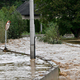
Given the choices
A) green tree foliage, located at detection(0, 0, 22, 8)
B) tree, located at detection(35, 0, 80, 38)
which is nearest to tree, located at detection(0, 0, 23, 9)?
green tree foliage, located at detection(0, 0, 22, 8)

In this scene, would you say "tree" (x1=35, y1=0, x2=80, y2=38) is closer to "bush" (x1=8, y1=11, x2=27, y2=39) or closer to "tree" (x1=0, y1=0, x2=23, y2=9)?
"bush" (x1=8, y1=11, x2=27, y2=39)

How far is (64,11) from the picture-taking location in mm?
32375

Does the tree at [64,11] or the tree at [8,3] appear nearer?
the tree at [64,11]

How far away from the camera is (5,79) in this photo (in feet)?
24.6

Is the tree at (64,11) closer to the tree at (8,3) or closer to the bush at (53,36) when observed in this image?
the bush at (53,36)

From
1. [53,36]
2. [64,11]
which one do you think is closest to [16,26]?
[64,11]

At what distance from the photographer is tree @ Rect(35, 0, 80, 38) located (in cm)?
3075

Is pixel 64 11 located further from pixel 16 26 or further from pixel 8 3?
pixel 8 3

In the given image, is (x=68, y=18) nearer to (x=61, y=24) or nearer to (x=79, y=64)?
(x=61, y=24)

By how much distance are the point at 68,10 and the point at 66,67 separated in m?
22.3

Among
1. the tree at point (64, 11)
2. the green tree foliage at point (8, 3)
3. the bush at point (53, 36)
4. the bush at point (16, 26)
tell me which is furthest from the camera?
the green tree foliage at point (8, 3)

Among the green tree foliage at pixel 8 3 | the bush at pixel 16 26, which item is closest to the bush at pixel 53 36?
the bush at pixel 16 26

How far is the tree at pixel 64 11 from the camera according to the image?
3075 centimetres

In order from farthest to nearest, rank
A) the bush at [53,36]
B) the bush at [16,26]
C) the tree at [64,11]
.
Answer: the bush at [16,26] → the tree at [64,11] → the bush at [53,36]
